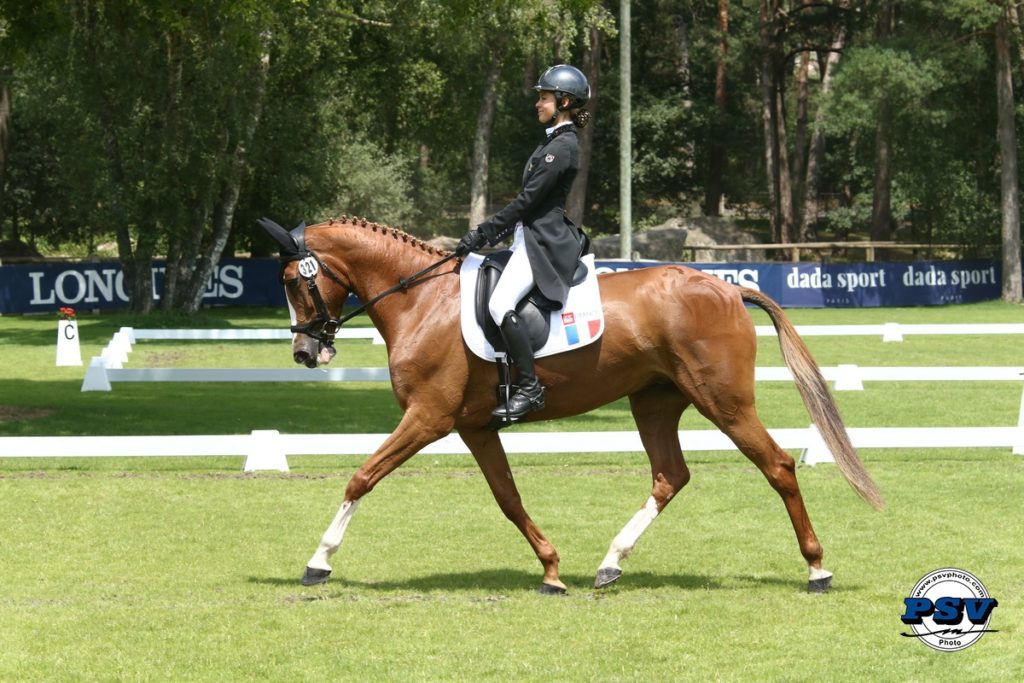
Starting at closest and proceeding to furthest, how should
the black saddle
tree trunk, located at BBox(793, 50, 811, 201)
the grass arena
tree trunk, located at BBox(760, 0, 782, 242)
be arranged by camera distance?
the grass arena
the black saddle
tree trunk, located at BBox(760, 0, 782, 242)
tree trunk, located at BBox(793, 50, 811, 201)

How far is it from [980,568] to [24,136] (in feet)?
163

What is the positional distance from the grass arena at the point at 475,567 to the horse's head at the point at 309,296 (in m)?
1.52

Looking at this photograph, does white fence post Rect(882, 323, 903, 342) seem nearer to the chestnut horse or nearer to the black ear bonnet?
the chestnut horse

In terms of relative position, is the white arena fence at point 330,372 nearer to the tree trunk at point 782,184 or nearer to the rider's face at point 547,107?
the rider's face at point 547,107

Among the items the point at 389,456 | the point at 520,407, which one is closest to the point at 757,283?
the point at 520,407

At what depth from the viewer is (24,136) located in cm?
5262

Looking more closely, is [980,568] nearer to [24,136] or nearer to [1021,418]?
[1021,418]

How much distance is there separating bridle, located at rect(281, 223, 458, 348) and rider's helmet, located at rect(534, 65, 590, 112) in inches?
47.9

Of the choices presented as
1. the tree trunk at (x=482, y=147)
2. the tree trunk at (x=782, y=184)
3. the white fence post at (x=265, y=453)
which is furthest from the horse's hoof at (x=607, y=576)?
the tree trunk at (x=782, y=184)

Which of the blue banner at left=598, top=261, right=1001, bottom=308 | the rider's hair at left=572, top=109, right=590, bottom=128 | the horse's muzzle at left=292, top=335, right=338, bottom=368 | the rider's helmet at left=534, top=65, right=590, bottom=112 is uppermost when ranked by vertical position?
the rider's helmet at left=534, top=65, right=590, bottom=112

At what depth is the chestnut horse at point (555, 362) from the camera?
8.59 m

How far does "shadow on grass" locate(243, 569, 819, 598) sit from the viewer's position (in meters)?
8.73

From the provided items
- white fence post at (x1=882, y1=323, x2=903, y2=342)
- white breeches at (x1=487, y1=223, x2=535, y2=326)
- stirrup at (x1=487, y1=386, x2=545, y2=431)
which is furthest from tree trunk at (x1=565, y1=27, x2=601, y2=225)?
stirrup at (x1=487, y1=386, x2=545, y2=431)

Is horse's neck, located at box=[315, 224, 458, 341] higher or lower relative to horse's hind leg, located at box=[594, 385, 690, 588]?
higher
